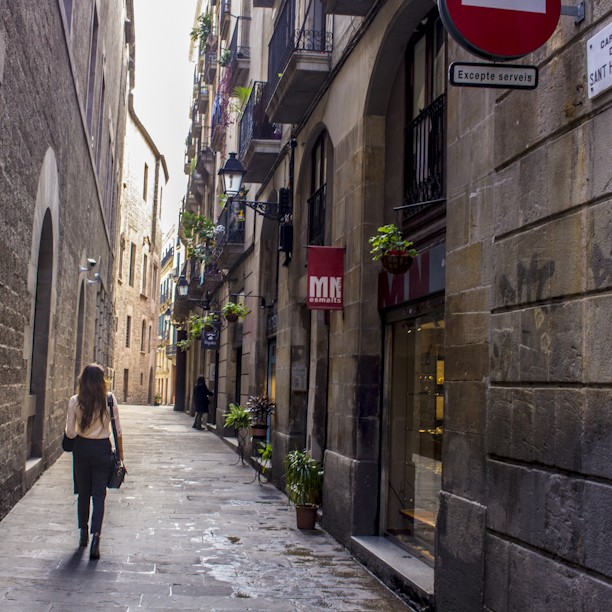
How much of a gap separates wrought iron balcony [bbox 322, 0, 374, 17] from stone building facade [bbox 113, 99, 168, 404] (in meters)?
27.0

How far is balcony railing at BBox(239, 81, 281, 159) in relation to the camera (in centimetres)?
1494

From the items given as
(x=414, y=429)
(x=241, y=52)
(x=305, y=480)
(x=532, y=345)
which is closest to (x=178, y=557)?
(x=305, y=480)

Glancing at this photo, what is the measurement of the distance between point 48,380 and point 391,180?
21.2 ft

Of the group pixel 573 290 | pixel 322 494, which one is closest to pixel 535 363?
pixel 573 290

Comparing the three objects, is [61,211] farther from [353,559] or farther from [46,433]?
[353,559]

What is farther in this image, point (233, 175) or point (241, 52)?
point (241, 52)

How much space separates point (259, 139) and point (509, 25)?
10.6 meters

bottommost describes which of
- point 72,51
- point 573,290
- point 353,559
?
point 353,559

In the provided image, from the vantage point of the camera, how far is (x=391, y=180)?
8609mm

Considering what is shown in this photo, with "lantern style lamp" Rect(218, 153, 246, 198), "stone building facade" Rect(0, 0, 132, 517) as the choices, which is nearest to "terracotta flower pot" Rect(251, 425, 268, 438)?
"stone building facade" Rect(0, 0, 132, 517)

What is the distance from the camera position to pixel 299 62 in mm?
10461

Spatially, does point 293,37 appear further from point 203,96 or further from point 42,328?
point 203,96

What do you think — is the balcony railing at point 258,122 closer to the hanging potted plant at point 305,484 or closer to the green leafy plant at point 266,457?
the green leafy plant at point 266,457

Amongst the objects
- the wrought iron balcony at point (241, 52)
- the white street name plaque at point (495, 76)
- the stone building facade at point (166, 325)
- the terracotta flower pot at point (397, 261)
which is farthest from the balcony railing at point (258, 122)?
the stone building facade at point (166, 325)
